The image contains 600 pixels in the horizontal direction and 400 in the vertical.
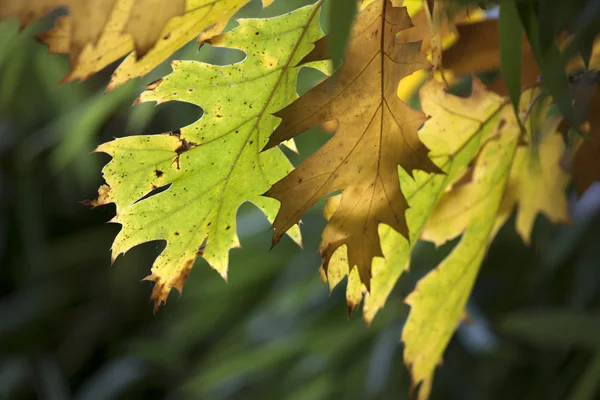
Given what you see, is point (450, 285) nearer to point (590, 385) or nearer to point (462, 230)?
point (462, 230)

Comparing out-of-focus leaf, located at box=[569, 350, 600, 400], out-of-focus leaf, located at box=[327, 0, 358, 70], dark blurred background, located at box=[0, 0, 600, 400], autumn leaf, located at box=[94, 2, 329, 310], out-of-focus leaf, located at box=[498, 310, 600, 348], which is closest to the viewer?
out-of-focus leaf, located at box=[327, 0, 358, 70]

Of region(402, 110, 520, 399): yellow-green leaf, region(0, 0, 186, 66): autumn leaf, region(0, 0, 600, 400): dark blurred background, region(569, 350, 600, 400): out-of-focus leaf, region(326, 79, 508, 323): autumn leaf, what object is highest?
region(0, 0, 186, 66): autumn leaf

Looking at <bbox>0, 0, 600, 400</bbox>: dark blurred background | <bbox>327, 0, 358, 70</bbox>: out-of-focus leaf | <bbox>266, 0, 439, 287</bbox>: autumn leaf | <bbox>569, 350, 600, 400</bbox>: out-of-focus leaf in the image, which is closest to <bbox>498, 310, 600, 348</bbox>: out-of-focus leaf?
<bbox>0, 0, 600, 400</bbox>: dark blurred background

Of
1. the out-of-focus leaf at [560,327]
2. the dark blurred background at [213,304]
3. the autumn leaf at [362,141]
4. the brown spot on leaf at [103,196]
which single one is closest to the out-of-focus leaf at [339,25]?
the autumn leaf at [362,141]

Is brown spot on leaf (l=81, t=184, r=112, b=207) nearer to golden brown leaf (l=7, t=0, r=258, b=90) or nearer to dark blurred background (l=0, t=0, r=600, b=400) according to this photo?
golden brown leaf (l=7, t=0, r=258, b=90)

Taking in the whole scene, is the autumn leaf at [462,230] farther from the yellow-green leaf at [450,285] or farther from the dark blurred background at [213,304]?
the dark blurred background at [213,304]

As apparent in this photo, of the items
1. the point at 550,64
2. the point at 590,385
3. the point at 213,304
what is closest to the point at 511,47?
the point at 550,64
